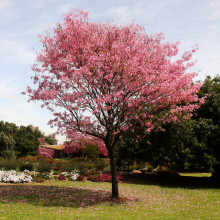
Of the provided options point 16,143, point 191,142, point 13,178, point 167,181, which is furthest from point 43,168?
point 16,143

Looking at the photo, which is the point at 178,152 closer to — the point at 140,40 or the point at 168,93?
the point at 168,93

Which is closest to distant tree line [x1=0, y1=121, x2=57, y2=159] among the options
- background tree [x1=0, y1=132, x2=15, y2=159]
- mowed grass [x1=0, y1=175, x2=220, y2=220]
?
background tree [x1=0, y1=132, x2=15, y2=159]

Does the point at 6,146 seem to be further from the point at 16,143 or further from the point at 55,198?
the point at 55,198

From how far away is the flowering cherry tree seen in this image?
12.3 m

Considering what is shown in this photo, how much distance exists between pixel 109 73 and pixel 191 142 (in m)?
11.5

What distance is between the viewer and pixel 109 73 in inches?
490

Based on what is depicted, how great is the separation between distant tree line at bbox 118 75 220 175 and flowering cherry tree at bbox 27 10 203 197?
6691 mm

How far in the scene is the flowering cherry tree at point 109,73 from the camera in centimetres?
1230

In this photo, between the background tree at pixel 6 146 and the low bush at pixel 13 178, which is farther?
the background tree at pixel 6 146

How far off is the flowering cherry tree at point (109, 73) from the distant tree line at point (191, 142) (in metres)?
6.69

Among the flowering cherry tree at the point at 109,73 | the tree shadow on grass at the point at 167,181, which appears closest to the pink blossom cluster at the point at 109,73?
the flowering cherry tree at the point at 109,73

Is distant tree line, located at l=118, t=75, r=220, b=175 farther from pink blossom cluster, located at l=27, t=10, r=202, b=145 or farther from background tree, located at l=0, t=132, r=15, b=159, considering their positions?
background tree, located at l=0, t=132, r=15, b=159

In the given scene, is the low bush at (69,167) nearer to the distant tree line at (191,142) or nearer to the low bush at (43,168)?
the low bush at (43,168)

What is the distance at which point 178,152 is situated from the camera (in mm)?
20828
